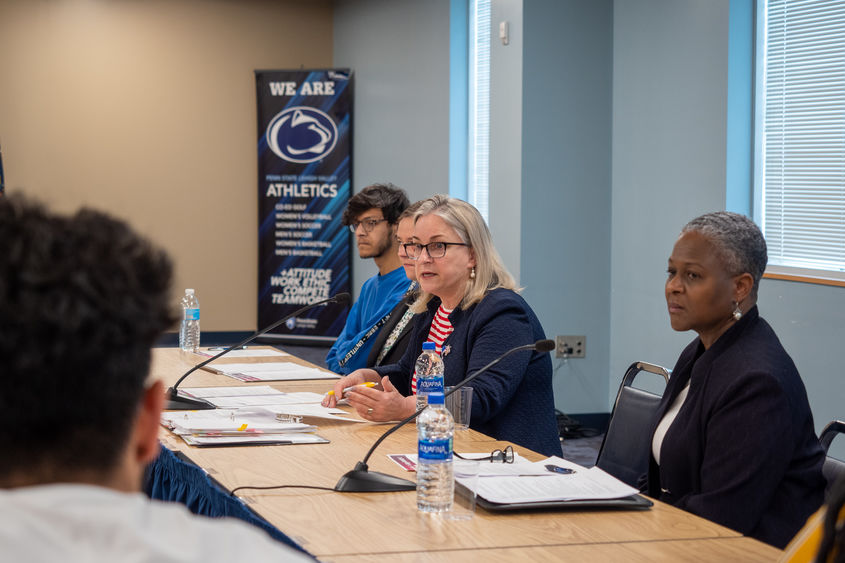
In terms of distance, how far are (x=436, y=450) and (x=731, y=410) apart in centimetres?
70

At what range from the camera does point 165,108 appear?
924 cm

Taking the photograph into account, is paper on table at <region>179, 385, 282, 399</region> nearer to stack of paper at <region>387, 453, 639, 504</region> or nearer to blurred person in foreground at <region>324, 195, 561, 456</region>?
blurred person in foreground at <region>324, 195, 561, 456</region>

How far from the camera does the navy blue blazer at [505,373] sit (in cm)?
277

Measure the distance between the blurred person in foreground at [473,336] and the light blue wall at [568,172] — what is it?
248cm

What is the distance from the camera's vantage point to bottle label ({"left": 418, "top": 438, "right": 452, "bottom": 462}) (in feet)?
6.17

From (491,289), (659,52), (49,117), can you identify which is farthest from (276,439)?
(49,117)

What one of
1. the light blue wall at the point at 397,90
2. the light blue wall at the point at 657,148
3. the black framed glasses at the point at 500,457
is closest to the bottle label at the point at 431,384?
the black framed glasses at the point at 500,457

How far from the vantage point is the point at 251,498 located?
79.4 inches

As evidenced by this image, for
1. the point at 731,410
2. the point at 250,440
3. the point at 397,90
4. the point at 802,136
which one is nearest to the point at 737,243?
the point at 731,410

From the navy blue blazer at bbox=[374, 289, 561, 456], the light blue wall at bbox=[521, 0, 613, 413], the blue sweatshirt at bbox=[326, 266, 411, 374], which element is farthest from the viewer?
the light blue wall at bbox=[521, 0, 613, 413]

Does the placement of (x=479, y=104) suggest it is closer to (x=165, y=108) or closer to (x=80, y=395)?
(x=165, y=108)

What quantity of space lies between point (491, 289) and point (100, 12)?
7.24 m

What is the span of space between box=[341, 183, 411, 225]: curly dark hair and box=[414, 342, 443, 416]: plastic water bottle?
5.61 feet

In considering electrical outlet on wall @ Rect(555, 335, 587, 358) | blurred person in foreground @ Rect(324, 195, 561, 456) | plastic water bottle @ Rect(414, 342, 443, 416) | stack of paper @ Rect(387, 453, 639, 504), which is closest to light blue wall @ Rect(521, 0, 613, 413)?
electrical outlet on wall @ Rect(555, 335, 587, 358)
